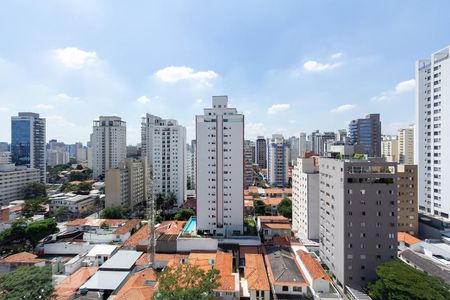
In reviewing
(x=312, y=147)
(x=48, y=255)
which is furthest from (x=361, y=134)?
(x=48, y=255)

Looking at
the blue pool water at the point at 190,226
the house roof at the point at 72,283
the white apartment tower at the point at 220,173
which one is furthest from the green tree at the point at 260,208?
the house roof at the point at 72,283

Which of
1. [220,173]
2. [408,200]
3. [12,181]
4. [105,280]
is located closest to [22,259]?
[105,280]

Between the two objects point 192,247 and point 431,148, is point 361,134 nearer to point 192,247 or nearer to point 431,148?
point 431,148

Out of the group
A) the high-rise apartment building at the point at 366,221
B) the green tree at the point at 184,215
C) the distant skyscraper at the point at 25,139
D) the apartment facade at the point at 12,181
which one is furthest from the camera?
the distant skyscraper at the point at 25,139

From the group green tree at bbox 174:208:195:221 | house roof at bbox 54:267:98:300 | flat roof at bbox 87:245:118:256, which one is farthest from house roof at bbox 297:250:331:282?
green tree at bbox 174:208:195:221

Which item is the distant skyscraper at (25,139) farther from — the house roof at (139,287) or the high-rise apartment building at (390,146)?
the high-rise apartment building at (390,146)

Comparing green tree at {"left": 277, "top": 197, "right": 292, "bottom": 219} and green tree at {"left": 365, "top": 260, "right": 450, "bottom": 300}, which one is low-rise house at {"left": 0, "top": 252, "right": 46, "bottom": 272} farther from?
green tree at {"left": 277, "top": 197, "right": 292, "bottom": 219}
